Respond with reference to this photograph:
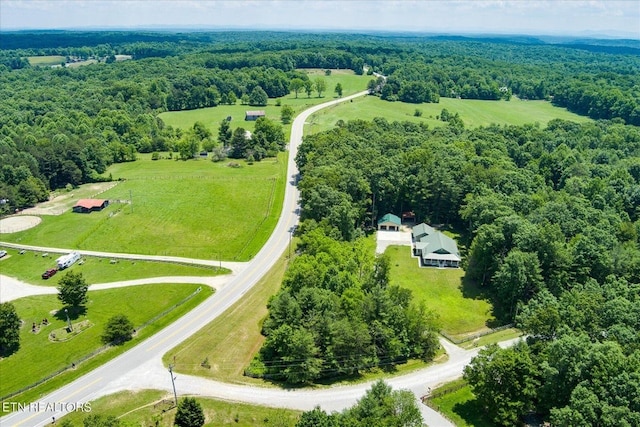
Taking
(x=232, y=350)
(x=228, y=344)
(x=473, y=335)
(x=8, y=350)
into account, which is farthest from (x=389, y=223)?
(x=8, y=350)

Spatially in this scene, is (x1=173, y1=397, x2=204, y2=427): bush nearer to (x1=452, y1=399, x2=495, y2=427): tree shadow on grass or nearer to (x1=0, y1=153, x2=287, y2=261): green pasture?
(x1=452, y1=399, x2=495, y2=427): tree shadow on grass

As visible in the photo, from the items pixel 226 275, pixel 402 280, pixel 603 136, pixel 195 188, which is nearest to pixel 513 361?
pixel 402 280

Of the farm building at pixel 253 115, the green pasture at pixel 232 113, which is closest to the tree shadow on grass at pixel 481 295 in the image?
the green pasture at pixel 232 113

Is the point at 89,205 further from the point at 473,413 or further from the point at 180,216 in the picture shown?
the point at 473,413

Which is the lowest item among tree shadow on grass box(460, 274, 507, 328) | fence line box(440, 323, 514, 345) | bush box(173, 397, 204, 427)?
tree shadow on grass box(460, 274, 507, 328)

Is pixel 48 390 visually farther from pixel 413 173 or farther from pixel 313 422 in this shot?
pixel 413 173

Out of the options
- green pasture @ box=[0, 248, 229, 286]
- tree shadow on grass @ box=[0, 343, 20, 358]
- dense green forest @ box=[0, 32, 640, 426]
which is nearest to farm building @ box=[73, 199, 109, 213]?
dense green forest @ box=[0, 32, 640, 426]
